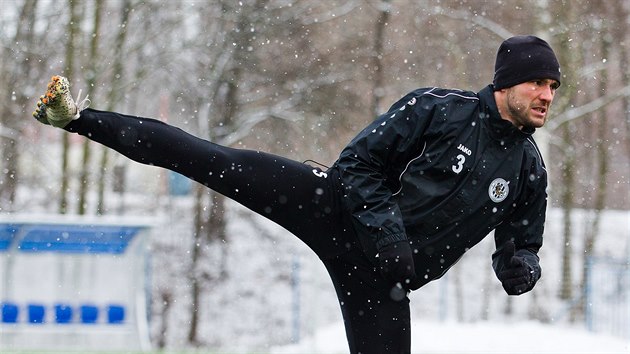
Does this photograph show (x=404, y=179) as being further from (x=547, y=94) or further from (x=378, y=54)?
(x=378, y=54)

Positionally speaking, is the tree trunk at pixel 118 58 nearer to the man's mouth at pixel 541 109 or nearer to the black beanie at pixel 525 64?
the black beanie at pixel 525 64

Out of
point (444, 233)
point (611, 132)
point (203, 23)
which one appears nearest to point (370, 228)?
point (444, 233)

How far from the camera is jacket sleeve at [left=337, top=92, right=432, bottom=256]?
12.3ft

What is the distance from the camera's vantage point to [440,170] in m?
3.91

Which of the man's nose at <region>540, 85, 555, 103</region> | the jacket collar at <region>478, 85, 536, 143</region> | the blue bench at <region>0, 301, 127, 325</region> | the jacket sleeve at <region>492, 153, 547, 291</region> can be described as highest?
the man's nose at <region>540, 85, 555, 103</region>

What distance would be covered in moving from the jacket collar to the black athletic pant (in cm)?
66

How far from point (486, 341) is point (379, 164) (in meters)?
7.41

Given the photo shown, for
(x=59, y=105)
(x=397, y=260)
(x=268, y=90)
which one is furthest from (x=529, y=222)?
(x=268, y=90)

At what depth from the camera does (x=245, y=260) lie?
18719mm

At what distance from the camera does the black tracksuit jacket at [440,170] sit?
385cm

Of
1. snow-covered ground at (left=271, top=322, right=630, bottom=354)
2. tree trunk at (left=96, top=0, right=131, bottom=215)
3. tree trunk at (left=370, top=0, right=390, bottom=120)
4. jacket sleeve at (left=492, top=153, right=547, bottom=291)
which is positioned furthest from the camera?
tree trunk at (left=370, top=0, right=390, bottom=120)

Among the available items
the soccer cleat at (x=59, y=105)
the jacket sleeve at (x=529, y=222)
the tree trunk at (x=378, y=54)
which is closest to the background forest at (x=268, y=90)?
the tree trunk at (x=378, y=54)

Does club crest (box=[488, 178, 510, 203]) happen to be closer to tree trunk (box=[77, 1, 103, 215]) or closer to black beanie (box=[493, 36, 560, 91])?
black beanie (box=[493, 36, 560, 91])

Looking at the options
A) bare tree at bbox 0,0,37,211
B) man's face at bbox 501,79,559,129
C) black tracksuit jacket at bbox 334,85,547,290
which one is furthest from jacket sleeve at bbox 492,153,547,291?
bare tree at bbox 0,0,37,211
